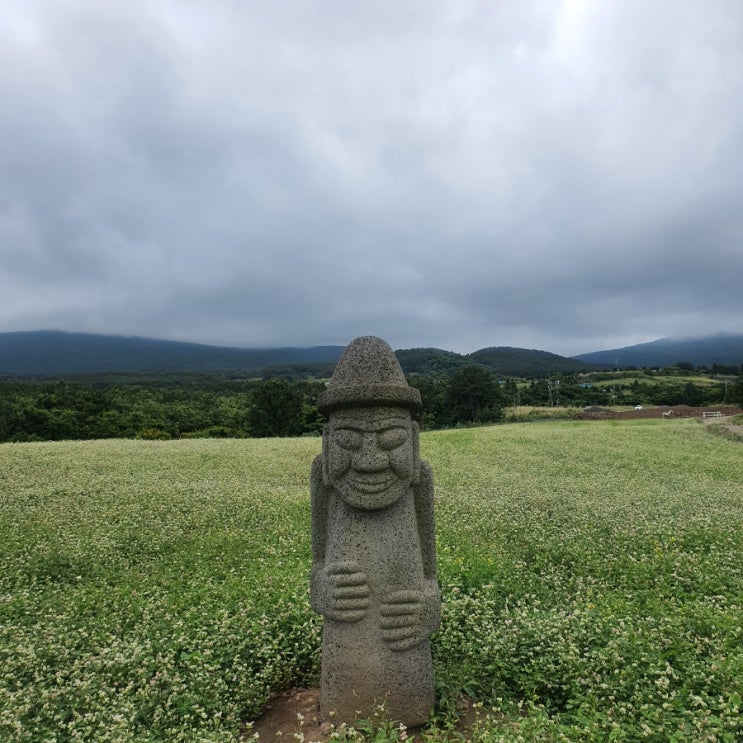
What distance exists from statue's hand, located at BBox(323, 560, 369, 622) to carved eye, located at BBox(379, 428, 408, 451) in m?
1.16

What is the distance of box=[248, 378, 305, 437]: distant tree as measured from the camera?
157 ft

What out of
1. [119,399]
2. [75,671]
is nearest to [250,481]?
[75,671]

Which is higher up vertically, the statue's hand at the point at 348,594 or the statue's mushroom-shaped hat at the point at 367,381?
the statue's mushroom-shaped hat at the point at 367,381

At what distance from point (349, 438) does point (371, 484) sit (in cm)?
48

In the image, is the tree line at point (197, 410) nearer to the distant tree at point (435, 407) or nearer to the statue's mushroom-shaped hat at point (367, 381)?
the distant tree at point (435, 407)

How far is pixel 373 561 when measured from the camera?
5023 mm

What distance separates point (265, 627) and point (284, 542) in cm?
397

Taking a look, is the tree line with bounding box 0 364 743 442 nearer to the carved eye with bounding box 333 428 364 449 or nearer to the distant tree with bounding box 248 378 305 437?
the distant tree with bounding box 248 378 305 437

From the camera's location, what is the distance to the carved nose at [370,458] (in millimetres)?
4887

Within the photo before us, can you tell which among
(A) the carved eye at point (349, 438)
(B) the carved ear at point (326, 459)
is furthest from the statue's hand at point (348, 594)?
(A) the carved eye at point (349, 438)

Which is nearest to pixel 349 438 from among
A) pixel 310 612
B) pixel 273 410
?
pixel 310 612

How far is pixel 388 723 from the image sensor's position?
4754mm

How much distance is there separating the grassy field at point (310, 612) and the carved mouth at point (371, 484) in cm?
211

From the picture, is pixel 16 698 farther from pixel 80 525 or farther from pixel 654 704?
pixel 80 525
